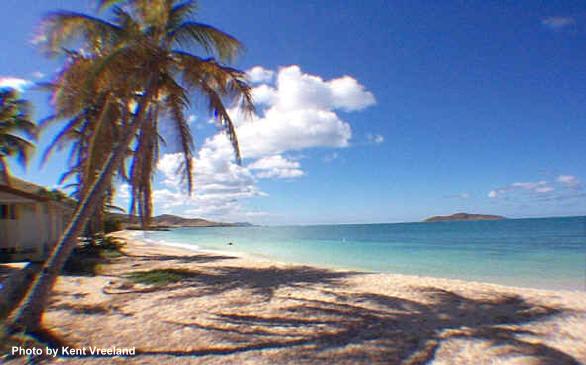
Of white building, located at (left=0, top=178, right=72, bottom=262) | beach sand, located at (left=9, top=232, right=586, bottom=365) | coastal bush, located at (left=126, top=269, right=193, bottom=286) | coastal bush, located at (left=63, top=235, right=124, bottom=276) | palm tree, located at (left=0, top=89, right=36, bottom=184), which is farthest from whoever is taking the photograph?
palm tree, located at (left=0, top=89, right=36, bottom=184)

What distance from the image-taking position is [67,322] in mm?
4699

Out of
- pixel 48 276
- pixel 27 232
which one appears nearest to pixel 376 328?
pixel 48 276

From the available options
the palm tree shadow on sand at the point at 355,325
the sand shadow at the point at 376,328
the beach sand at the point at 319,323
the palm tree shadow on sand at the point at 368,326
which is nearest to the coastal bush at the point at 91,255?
the beach sand at the point at 319,323

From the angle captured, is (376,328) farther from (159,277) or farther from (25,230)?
(25,230)

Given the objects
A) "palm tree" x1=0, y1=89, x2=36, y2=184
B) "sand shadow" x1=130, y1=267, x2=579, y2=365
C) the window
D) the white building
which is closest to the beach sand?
"sand shadow" x1=130, y1=267, x2=579, y2=365

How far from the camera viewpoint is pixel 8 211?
453 inches

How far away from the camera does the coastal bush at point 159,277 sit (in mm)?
7587

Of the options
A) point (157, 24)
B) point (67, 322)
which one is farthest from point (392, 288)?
point (157, 24)

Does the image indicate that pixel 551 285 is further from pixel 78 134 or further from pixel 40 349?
pixel 78 134

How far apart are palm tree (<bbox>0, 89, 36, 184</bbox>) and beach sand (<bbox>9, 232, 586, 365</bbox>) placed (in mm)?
11320

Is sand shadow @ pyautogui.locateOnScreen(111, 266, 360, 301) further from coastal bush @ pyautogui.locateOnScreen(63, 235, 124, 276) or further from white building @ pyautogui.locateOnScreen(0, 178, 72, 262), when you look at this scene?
white building @ pyautogui.locateOnScreen(0, 178, 72, 262)

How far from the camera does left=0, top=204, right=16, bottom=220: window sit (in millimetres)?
11414

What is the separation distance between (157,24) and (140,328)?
5568 millimetres

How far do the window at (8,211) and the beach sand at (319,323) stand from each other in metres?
5.91
